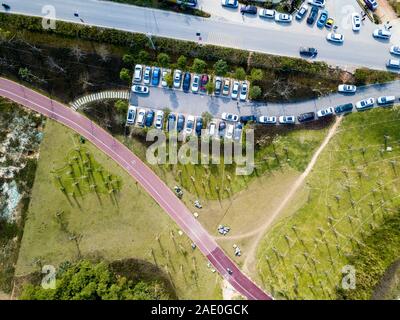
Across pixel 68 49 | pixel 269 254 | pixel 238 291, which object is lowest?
pixel 238 291

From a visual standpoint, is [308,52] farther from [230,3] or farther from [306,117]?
[230,3]

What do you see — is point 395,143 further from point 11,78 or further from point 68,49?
point 11,78

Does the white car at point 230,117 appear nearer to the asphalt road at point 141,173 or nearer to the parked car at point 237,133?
the parked car at point 237,133

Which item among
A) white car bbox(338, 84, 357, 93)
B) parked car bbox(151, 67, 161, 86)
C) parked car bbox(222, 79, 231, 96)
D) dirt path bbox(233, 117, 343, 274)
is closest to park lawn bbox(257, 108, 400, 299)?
dirt path bbox(233, 117, 343, 274)

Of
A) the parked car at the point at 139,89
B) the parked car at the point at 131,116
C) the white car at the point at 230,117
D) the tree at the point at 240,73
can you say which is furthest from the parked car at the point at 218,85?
the parked car at the point at 131,116

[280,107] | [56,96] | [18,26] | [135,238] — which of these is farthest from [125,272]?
[18,26]

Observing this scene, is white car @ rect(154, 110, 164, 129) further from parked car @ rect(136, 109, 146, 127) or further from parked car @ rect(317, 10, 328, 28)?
parked car @ rect(317, 10, 328, 28)
